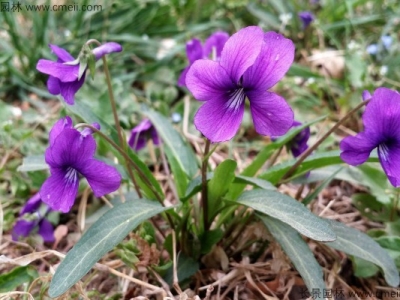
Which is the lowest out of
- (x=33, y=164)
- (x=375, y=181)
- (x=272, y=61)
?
(x=375, y=181)

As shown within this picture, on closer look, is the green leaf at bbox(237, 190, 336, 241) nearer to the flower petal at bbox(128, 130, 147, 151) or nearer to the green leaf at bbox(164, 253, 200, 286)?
the green leaf at bbox(164, 253, 200, 286)

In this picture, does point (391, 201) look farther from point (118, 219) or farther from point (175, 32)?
point (175, 32)

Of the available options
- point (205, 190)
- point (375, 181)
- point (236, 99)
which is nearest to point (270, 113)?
point (236, 99)

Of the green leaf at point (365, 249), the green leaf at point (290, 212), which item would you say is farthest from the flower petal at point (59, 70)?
the green leaf at point (365, 249)

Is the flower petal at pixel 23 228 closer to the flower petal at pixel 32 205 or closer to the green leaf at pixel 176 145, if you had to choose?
the flower petal at pixel 32 205

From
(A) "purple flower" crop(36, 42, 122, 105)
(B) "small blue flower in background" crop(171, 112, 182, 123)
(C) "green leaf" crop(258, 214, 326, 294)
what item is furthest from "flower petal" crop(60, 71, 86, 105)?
(B) "small blue flower in background" crop(171, 112, 182, 123)

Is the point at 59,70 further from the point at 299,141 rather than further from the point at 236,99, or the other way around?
the point at 299,141

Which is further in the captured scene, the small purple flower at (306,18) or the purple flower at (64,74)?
the small purple flower at (306,18)

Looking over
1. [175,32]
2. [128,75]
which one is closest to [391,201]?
[128,75]
